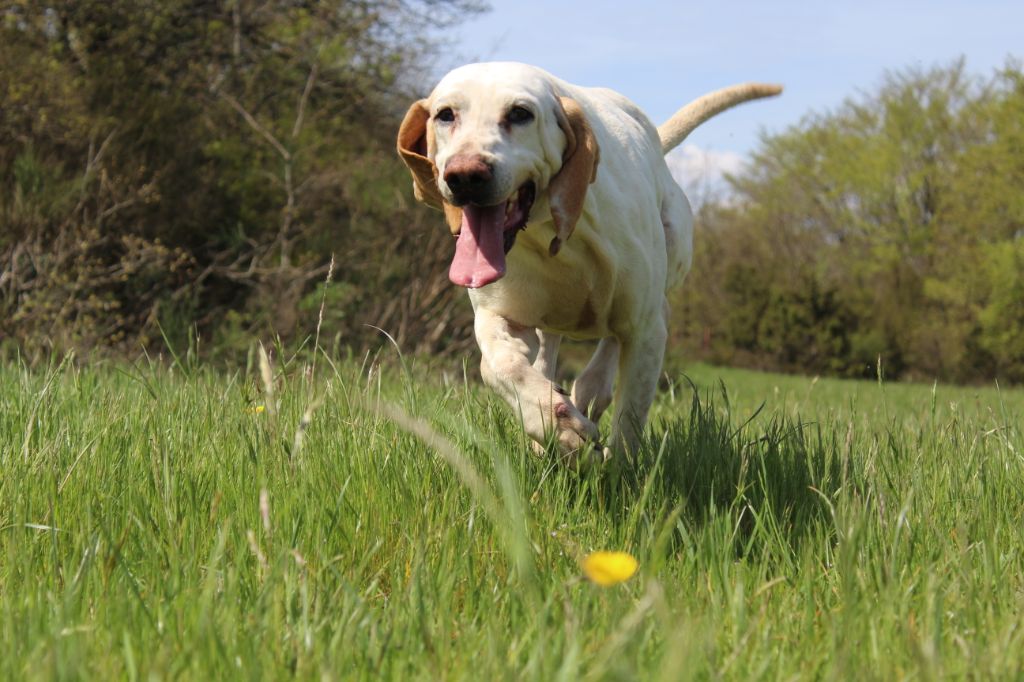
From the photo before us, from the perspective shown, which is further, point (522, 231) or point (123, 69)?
point (123, 69)

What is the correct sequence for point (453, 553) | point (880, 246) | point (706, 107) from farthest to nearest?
point (880, 246) → point (706, 107) → point (453, 553)

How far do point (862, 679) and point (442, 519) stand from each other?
1192 mm

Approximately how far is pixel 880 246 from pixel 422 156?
36.8 meters

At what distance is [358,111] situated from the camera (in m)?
12.3

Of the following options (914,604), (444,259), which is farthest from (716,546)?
(444,259)

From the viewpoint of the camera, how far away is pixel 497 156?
2957mm

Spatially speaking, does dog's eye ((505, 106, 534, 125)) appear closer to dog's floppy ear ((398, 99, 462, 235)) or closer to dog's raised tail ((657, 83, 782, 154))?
dog's floppy ear ((398, 99, 462, 235))

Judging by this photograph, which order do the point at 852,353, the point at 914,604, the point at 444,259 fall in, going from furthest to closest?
the point at 852,353, the point at 444,259, the point at 914,604

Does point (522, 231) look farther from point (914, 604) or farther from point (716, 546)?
point (914, 604)

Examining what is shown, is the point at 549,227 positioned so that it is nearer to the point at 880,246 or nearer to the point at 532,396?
the point at 532,396

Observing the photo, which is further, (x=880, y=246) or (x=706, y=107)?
(x=880, y=246)

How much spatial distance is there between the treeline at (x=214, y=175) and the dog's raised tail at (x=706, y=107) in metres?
4.56

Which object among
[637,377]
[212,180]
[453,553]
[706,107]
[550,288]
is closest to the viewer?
[453,553]

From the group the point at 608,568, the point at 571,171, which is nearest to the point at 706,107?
the point at 571,171
